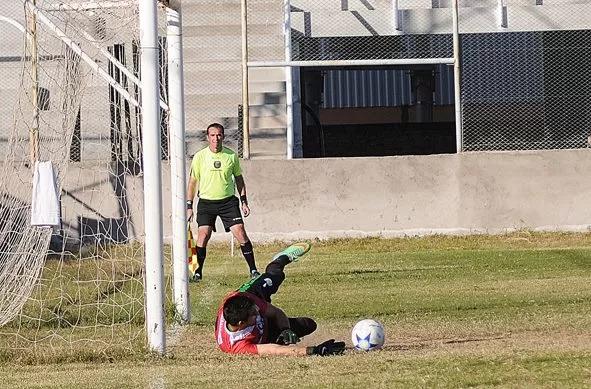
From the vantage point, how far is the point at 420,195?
21.5 metres

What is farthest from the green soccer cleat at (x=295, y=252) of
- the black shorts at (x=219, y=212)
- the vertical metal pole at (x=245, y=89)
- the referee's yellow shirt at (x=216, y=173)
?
the vertical metal pole at (x=245, y=89)

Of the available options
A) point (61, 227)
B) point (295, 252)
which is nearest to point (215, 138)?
point (61, 227)

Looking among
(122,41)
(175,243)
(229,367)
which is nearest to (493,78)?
(122,41)

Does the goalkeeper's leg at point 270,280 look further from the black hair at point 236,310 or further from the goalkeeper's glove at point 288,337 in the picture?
the black hair at point 236,310

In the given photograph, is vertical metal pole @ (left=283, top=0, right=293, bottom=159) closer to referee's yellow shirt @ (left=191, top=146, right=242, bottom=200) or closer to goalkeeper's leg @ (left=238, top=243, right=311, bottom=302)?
referee's yellow shirt @ (left=191, top=146, right=242, bottom=200)

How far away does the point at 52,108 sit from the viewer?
12.4 m

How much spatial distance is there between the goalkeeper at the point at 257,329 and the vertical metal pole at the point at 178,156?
197cm

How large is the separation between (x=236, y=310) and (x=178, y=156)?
10.6 feet

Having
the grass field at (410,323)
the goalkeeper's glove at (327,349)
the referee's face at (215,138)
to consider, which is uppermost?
the referee's face at (215,138)

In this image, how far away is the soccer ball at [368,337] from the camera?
31.9 ft

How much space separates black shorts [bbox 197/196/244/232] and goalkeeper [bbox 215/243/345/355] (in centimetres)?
608

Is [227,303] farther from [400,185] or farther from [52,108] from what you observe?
[400,185]

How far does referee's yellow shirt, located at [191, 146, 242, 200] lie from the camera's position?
54.7 feet

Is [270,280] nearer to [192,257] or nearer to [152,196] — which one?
[152,196]
